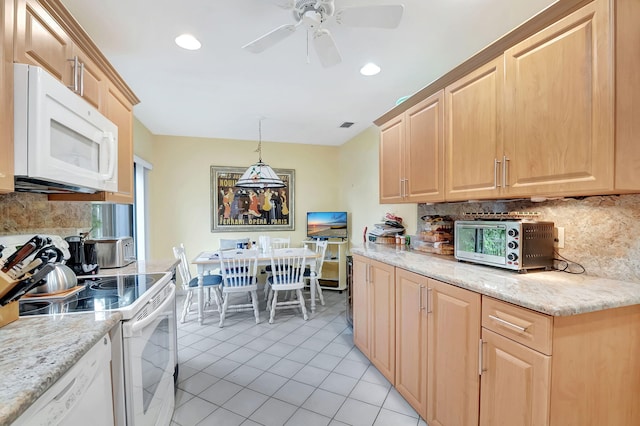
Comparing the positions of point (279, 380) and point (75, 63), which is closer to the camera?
point (75, 63)

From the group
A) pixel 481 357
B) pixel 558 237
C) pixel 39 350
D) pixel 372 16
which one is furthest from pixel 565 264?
pixel 39 350

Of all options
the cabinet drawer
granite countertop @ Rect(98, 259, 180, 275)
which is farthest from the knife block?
the cabinet drawer

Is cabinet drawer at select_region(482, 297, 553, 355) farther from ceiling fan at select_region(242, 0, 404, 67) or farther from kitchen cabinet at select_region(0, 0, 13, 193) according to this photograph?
kitchen cabinet at select_region(0, 0, 13, 193)

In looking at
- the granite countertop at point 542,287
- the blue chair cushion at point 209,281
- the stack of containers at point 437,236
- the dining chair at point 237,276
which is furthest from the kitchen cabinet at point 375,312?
the blue chair cushion at point 209,281

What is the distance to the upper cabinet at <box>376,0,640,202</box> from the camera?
111 cm

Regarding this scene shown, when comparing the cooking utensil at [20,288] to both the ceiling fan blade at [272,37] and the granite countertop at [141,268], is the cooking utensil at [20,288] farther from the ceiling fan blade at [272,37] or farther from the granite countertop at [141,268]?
the ceiling fan blade at [272,37]

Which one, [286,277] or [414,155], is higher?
[414,155]

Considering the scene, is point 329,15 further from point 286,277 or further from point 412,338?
point 286,277

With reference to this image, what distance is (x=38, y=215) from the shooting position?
1768mm

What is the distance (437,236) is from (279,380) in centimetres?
174

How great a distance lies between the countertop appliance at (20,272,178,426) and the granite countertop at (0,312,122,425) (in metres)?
0.09

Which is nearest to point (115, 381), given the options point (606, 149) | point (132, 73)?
point (606, 149)

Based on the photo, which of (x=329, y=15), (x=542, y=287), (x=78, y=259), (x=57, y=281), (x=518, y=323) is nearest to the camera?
(x=518, y=323)

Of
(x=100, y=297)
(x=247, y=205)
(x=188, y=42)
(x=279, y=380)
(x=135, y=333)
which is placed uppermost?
(x=188, y=42)
